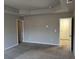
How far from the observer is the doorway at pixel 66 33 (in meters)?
5.98

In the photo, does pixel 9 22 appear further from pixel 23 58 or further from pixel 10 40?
pixel 23 58

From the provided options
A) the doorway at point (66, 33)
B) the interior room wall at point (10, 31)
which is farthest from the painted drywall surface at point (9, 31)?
the doorway at point (66, 33)

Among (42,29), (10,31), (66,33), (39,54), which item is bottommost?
(39,54)

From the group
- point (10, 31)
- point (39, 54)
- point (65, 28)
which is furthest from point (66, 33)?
point (10, 31)

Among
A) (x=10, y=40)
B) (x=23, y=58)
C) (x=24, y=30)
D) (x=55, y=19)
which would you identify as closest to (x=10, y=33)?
(x=10, y=40)

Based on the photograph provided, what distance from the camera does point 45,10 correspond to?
759 cm

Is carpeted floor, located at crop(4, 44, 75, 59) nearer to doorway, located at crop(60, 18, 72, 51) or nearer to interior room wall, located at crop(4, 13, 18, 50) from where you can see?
doorway, located at crop(60, 18, 72, 51)

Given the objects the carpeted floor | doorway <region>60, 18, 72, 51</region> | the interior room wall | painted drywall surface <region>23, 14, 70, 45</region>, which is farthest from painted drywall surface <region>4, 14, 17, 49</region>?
doorway <region>60, 18, 72, 51</region>

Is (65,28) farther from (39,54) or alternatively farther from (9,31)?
(9,31)

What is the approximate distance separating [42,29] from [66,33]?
2.41 m

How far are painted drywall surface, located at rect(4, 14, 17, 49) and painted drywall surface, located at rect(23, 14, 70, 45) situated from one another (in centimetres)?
155

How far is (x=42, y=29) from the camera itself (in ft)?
26.8

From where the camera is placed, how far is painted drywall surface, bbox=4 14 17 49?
20.8 ft

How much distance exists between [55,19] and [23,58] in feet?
13.9
